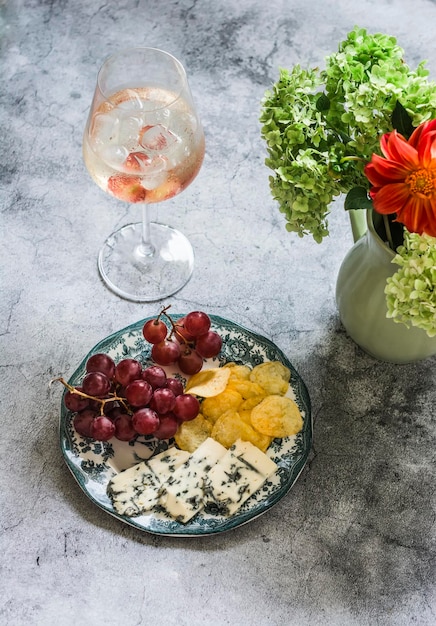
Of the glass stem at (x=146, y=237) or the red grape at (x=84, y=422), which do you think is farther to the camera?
the glass stem at (x=146, y=237)

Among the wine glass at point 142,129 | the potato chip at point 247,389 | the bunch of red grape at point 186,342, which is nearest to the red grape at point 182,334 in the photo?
the bunch of red grape at point 186,342

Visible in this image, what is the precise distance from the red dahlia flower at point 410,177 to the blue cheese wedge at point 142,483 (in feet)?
1.67

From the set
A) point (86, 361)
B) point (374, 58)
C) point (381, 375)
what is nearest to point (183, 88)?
point (374, 58)

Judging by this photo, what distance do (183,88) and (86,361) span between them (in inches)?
17.7

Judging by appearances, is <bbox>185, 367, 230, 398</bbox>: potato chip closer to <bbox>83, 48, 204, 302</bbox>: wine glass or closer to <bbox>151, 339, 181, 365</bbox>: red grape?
<bbox>151, 339, 181, 365</bbox>: red grape

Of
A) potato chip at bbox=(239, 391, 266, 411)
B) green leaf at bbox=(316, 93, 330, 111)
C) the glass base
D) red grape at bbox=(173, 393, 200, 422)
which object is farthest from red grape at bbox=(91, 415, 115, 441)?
green leaf at bbox=(316, 93, 330, 111)

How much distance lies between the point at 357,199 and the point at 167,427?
0.44 metres

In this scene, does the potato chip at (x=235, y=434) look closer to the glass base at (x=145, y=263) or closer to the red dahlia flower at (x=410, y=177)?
the glass base at (x=145, y=263)

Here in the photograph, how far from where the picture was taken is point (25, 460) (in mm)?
1283

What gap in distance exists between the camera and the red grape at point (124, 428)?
1.23m

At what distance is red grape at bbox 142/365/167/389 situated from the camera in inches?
49.8

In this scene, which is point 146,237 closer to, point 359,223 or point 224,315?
point 224,315

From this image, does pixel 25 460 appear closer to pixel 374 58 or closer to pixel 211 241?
pixel 211 241

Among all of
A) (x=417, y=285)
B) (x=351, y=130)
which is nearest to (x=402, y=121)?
(x=351, y=130)
